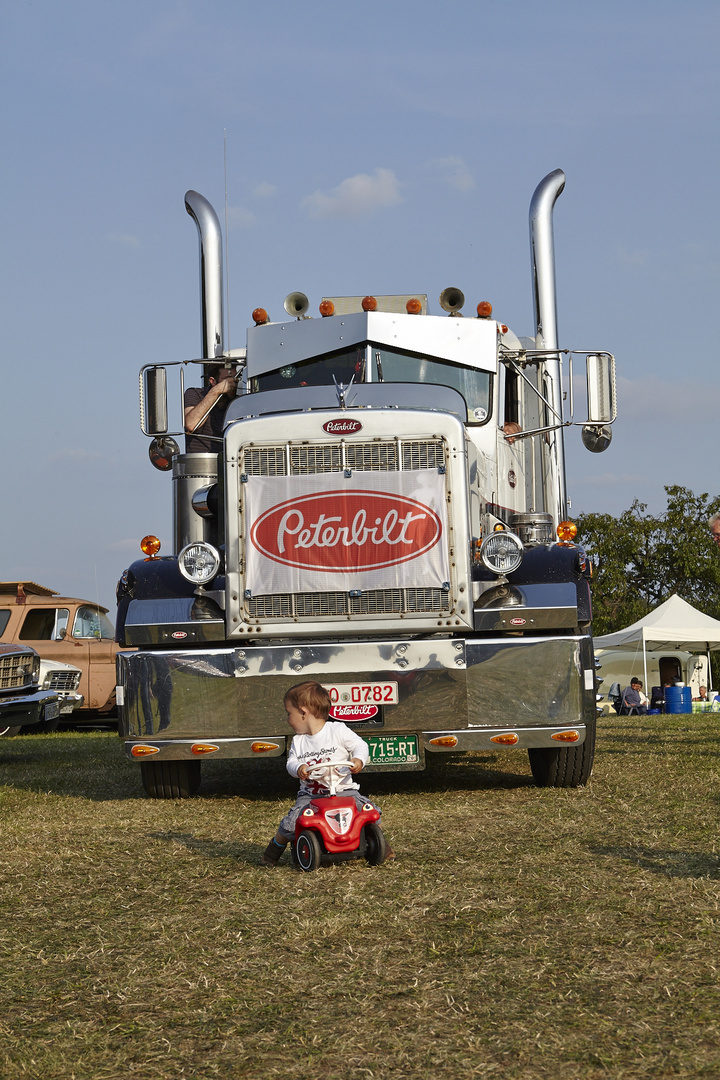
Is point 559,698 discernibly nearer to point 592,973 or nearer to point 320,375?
point 320,375

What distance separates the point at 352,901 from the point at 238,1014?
151 centimetres

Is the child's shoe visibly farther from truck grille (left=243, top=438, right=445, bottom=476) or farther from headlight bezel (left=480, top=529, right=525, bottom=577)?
truck grille (left=243, top=438, right=445, bottom=476)

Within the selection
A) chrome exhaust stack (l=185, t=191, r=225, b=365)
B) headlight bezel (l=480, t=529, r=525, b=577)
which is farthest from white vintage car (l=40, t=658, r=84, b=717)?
headlight bezel (l=480, t=529, r=525, b=577)

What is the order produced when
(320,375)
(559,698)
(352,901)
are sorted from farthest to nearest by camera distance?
(320,375), (559,698), (352,901)

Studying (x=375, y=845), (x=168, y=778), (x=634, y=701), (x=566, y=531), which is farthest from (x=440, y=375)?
(x=634, y=701)

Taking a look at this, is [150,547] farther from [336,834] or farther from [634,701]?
[634,701]

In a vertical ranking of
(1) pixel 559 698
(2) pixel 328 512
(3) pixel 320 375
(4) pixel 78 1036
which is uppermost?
(3) pixel 320 375

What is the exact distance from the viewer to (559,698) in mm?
7547

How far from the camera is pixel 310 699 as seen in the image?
614 cm

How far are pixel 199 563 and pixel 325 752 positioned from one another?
2.14 meters

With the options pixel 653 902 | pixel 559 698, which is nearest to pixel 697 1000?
pixel 653 902

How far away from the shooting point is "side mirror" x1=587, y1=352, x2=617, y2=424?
9203 mm

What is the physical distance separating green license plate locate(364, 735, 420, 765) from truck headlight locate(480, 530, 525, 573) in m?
1.21

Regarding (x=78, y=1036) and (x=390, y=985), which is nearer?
(x=78, y=1036)
